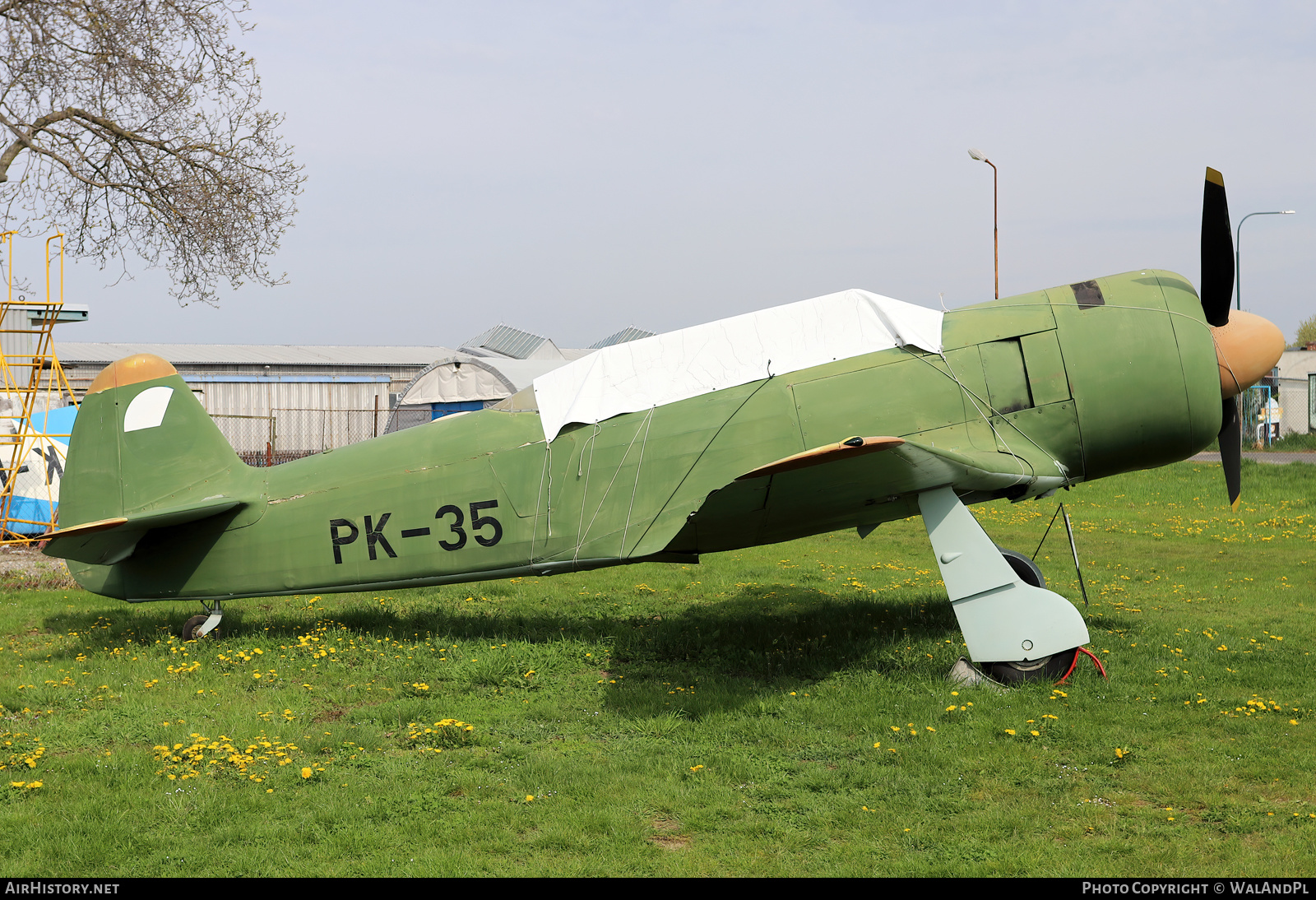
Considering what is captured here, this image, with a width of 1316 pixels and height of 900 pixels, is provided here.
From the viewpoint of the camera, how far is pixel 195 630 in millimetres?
8727

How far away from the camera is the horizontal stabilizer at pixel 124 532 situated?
316 inches

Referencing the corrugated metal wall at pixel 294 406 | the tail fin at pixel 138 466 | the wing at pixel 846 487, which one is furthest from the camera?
the corrugated metal wall at pixel 294 406

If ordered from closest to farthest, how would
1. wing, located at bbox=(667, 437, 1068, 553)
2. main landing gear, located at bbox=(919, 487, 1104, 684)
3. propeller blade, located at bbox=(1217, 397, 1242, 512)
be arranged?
wing, located at bbox=(667, 437, 1068, 553) < main landing gear, located at bbox=(919, 487, 1104, 684) < propeller blade, located at bbox=(1217, 397, 1242, 512)

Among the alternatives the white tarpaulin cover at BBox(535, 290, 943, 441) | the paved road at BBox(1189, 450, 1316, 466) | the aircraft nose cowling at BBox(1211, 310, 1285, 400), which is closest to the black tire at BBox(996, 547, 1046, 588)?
the aircraft nose cowling at BBox(1211, 310, 1285, 400)

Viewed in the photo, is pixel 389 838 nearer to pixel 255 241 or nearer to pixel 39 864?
pixel 39 864

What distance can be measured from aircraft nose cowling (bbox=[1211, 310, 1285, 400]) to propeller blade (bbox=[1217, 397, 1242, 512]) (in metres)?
0.24

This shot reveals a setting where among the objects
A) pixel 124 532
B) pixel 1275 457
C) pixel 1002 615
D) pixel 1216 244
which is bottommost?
pixel 1002 615

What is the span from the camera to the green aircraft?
282 inches

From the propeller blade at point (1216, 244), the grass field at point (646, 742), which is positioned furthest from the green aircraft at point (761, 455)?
the grass field at point (646, 742)

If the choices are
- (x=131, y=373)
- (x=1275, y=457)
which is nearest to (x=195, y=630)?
(x=131, y=373)

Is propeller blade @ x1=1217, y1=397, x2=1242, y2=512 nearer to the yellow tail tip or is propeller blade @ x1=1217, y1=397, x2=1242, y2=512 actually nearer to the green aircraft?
the green aircraft

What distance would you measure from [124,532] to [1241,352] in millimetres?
9654

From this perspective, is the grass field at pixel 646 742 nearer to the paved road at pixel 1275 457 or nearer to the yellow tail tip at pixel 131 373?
the yellow tail tip at pixel 131 373

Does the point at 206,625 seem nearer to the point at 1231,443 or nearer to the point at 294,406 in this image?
the point at 1231,443
